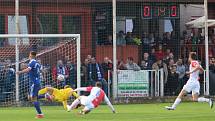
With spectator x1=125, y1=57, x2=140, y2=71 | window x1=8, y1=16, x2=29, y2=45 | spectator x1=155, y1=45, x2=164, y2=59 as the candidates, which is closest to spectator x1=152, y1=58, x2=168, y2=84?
spectator x1=155, y1=45, x2=164, y2=59

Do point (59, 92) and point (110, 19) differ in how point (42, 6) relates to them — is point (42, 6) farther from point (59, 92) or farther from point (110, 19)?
point (59, 92)

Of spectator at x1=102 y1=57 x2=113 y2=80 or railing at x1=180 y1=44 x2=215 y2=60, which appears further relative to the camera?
railing at x1=180 y1=44 x2=215 y2=60

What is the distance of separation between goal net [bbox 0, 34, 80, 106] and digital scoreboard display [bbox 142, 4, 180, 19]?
4387mm

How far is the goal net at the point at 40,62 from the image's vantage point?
95.8ft

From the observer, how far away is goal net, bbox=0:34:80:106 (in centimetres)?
2920

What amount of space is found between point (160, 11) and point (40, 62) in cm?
694

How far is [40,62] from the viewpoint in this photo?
2966 cm

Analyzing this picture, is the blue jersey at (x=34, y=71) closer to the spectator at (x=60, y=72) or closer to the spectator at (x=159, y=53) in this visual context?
the spectator at (x=60, y=72)

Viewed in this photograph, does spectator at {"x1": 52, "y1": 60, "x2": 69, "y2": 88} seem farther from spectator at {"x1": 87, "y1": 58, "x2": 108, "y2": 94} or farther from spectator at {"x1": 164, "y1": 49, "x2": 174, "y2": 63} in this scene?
spectator at {"x1": 164, "y1": 49, "x2": 174, "y2": 63}

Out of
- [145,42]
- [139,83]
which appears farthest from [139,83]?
[145,42]

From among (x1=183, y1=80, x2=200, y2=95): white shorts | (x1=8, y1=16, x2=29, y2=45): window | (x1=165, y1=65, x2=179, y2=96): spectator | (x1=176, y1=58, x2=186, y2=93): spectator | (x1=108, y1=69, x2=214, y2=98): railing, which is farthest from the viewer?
(x1=176, y1=58, x2=186, y2=93): spectator

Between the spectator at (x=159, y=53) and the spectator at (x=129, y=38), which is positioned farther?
the spectator at (x=129, y=38)

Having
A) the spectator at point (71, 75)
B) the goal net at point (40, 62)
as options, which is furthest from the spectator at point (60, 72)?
the spectator at point (71, 75)

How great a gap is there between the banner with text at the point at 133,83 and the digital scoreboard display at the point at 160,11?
3074 millimetres
